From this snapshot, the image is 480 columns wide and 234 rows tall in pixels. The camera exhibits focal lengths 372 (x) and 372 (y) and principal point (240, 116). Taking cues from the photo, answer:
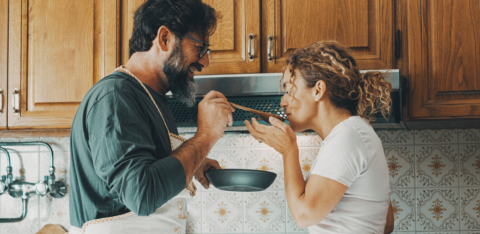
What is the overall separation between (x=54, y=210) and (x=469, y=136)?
231cm

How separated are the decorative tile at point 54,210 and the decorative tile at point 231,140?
0.95 m

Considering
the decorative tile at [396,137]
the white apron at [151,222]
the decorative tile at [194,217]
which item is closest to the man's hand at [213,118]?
the white apron at [151,222]

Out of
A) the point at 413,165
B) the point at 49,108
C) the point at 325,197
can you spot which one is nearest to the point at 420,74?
the point at 413,165

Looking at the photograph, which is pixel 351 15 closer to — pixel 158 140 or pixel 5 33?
pixel 158 140

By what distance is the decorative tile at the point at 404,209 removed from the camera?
6.27 ft

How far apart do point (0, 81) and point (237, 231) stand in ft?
→ 4.64

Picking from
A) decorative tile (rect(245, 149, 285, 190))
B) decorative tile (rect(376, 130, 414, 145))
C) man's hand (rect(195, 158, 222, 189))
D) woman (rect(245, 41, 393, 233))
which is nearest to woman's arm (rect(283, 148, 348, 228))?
woman (rect(245, 41, 393, 233))

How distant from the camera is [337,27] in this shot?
1.60 metres

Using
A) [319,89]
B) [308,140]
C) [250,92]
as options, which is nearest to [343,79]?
[319,89]

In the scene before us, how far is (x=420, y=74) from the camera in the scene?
1561mm

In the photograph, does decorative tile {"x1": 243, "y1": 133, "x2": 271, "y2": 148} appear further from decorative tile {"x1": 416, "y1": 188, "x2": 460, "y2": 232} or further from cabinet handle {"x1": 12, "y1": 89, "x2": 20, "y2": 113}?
cabinet handle {"x1": 12, "y1": 89, "x2": 20, "y2": 113}

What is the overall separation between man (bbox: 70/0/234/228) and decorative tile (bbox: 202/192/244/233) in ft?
2.95

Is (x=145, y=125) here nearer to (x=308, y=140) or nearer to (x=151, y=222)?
(x=151, y=222)

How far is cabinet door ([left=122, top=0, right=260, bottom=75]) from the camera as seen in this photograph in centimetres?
165
